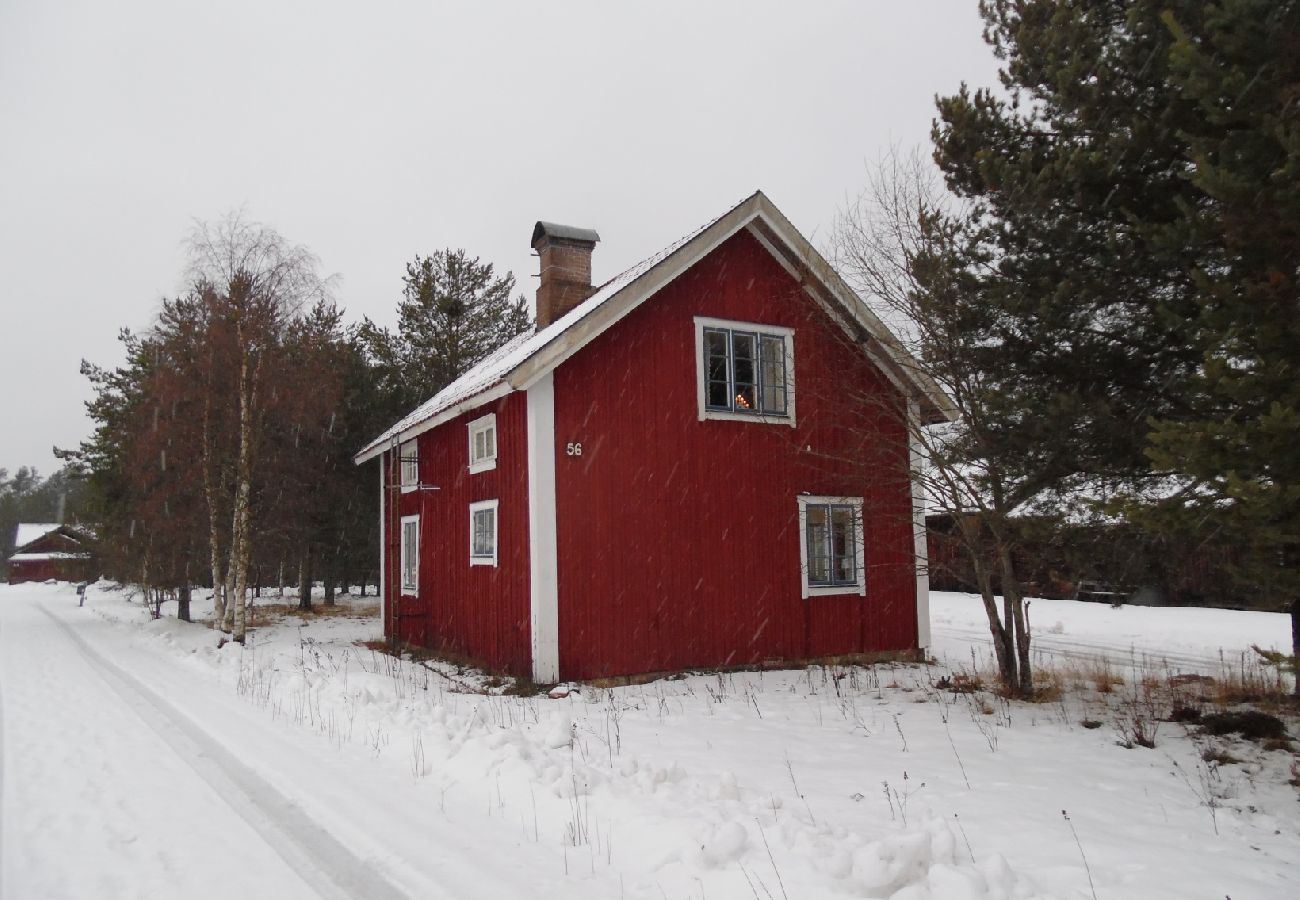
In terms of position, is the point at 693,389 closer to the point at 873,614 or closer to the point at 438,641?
the point at 873,614

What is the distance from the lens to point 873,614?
43.4 feet

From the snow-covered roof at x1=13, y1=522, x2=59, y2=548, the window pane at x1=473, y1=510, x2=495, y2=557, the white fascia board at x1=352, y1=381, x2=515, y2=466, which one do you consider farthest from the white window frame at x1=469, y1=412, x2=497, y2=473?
the snow-covered roof at x1=13, y1=522, x2=59, y2=548

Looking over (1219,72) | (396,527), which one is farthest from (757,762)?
(396,527)

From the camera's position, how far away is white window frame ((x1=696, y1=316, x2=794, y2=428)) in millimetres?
12250

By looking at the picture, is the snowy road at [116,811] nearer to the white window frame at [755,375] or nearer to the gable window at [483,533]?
the gable window at [483,533]

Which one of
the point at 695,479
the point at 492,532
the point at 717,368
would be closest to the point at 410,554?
the point at 492,532

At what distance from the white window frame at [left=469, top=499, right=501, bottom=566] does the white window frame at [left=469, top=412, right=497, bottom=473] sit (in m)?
0.52

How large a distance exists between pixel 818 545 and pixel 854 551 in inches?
22.1

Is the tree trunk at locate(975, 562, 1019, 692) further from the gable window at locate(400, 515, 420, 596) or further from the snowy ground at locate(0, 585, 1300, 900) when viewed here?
the gable window at locate(400, 515, 420, 596)

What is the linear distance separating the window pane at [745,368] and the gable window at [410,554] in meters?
6.85

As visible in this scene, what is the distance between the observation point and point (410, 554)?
54.5ft

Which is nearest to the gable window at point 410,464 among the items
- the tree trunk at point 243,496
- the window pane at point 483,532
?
the tree trunk at point 243,496

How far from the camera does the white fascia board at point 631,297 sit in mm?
10680

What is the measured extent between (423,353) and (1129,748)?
26.0 meters
